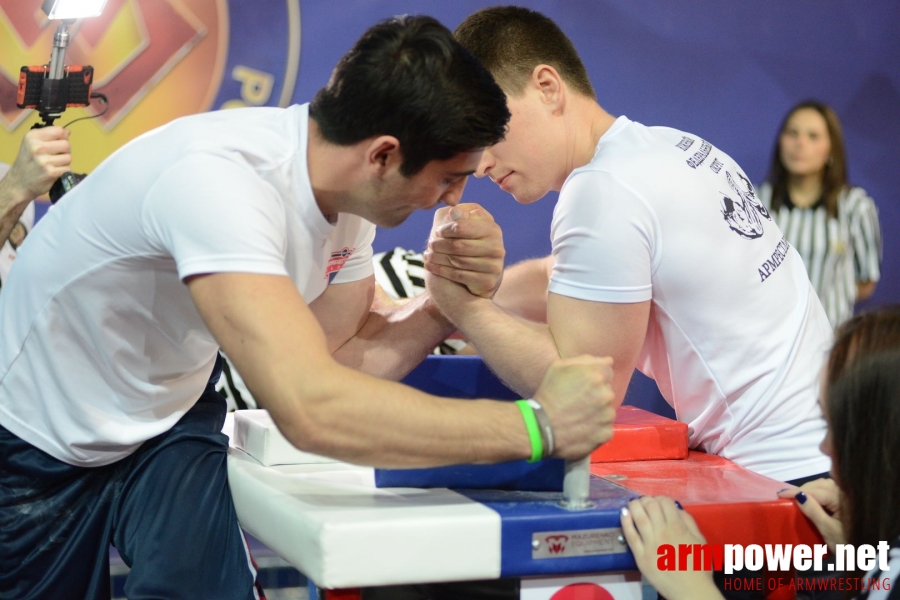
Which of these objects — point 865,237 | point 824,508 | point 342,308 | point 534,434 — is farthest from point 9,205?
point 865,237

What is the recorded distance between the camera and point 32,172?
2377 millimetres

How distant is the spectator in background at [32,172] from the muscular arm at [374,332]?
3.40ft

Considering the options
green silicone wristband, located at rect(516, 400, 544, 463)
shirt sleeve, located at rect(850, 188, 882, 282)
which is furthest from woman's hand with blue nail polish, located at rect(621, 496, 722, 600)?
shirt sleeve, located at rect(850, 188, 882, 282)

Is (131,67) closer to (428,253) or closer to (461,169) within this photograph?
(428,253)

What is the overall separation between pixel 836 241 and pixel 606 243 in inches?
109

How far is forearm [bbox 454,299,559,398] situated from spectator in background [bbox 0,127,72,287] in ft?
4.15

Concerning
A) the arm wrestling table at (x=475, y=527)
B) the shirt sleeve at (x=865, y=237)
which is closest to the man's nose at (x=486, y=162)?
the arm wrestling table at (x=475, y=527)

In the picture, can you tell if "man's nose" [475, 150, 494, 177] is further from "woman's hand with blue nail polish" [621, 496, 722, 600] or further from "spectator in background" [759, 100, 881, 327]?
"spectator in background" [759, 100, 881, 327]

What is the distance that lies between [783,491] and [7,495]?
1.18 m

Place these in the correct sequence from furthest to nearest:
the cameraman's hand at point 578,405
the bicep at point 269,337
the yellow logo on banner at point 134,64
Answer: the yellow logo on banner at point 134,64 → the cameraman's hand at point 578,405 → the bicep at point 269,337

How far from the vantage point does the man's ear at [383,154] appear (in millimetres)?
1321

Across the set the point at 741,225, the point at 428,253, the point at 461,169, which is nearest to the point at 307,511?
the point at 461,169

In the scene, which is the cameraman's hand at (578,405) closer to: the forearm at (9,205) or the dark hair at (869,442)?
the dark hair at (869,442)

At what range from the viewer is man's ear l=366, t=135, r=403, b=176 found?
4.33 ft
